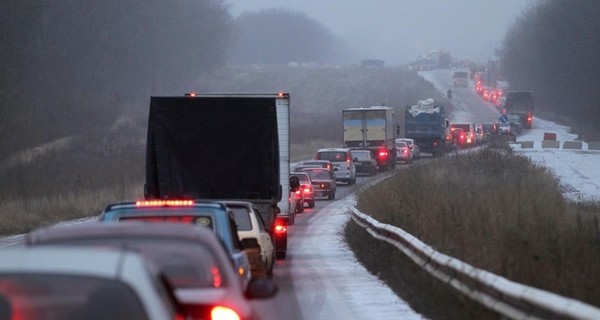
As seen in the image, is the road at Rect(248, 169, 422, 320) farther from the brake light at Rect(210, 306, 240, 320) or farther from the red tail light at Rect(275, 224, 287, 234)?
the brake light at Rect(210, 306, 240, 320)

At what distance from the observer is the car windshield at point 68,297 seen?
5.93 m

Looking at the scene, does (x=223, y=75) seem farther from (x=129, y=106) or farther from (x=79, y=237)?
(x=79, y=237)

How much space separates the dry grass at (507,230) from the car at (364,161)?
33.7 metres

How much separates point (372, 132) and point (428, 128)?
466 inches

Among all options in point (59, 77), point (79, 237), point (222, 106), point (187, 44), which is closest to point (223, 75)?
point (187, 44)

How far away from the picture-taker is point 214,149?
22266 mm

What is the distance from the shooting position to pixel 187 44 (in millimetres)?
126812

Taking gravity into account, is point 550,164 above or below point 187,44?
below

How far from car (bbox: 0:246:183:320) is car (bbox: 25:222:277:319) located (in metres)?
1.93

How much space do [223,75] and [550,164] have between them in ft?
360

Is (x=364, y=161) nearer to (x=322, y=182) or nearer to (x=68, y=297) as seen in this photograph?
(x=322, y=182)

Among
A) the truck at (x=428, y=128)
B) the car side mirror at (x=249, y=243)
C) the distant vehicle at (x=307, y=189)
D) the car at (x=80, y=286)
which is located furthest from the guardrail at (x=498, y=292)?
the truck at (x=428, y=128)

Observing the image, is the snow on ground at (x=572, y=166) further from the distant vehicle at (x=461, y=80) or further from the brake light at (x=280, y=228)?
the distant vehicle at (x=461, y=80)

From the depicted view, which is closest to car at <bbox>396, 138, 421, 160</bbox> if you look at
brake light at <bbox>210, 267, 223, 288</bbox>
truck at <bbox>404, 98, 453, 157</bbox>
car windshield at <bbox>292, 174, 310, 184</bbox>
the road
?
truck at <bbox>404, 98, 453, 157</bbox>
